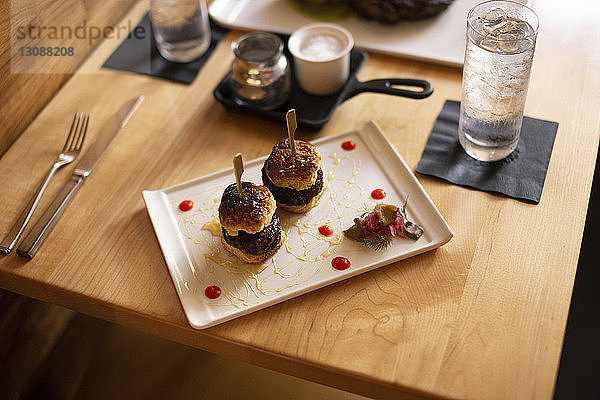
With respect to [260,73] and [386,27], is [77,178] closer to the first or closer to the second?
[260,73]

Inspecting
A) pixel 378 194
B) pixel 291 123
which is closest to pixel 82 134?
pixel 291 123

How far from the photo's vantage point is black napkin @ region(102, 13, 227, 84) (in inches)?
54.6

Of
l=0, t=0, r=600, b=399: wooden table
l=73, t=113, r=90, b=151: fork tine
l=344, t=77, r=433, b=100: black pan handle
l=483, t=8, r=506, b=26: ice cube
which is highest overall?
l=483, t=8, r=506, b=26: ice cube

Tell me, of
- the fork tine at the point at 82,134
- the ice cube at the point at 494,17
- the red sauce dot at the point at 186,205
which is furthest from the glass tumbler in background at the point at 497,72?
the fork tine at the point at 82,134

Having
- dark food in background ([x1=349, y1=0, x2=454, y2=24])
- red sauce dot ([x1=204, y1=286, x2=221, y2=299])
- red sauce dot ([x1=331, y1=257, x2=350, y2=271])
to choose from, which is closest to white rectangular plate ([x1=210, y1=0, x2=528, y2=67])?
dark food in background ([x1=349, y1=0, x2=454, y2=24])

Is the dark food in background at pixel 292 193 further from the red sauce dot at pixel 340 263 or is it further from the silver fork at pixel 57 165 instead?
the silver fork at pixel 57 165

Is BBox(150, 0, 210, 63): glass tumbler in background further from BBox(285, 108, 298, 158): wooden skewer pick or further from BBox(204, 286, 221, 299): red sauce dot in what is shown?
BBox(204, 286, 221, 299): red sauce dot

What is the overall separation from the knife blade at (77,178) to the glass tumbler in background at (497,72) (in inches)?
27.8

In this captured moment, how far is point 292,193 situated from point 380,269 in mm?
197

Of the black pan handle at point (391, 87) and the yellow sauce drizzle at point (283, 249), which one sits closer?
the yellow sauce drizzle at point (283, 249)

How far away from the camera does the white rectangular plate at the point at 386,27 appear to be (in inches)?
53.9

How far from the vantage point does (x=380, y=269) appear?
97 cm

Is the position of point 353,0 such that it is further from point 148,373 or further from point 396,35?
point 148,373

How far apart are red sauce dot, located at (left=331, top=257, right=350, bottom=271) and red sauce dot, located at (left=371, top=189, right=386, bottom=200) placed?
6.1 inches
